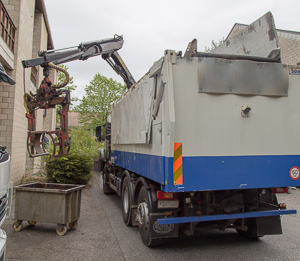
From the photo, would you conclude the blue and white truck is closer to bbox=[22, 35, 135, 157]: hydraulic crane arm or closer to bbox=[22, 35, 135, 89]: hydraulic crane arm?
bbox=[22, 35, 135, 157]: hydraulic crane arm

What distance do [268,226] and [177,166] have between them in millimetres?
2167

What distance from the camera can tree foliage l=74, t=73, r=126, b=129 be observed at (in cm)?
4197

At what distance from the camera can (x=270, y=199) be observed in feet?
15.9

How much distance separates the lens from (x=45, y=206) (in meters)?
5.34

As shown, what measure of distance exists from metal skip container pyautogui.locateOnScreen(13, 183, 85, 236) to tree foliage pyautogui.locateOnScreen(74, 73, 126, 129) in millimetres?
36754

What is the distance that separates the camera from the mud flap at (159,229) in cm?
439

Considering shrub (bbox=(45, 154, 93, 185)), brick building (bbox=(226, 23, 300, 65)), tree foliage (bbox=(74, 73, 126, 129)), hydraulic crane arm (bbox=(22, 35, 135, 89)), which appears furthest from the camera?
tree foliage (bbox=(74, 73, 126, 129))

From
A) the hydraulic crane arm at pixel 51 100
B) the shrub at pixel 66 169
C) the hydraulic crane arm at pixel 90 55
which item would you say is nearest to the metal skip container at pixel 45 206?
the hydraulic crane arm at pixel 51 100

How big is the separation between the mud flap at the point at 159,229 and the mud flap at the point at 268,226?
1.51 meters

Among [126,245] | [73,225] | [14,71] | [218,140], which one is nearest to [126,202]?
[73,225]

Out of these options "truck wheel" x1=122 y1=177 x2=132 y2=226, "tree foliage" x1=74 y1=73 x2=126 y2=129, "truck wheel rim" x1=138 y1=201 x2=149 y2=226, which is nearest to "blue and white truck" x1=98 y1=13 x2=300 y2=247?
"truck wheel rim" x1=138 y1=201 x2=149 y2=226

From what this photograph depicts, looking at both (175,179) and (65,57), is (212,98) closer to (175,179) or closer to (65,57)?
(175,179)

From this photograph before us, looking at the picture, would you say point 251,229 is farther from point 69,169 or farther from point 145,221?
point 69,169

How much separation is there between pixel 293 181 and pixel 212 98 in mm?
1902
